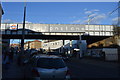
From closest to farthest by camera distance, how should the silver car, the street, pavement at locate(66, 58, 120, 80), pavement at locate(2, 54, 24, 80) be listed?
the silver car
pavement at locate(2, 54, 24, 80)
the street
pavement at locate(66, 58, 120, 80)

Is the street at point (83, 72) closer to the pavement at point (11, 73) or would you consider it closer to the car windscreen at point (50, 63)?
the pavement at point (11, 73)

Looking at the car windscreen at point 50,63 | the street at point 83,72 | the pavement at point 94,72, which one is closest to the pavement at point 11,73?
the street at point 83,72

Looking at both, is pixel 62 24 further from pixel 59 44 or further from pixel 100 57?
pixel 59 44

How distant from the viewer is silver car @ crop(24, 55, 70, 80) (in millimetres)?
7927

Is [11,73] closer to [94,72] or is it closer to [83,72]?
[83,72]

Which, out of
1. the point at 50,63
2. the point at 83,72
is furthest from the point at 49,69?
the point at 83,72

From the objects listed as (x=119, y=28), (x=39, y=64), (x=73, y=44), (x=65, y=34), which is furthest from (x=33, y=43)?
(x=39, y=64)

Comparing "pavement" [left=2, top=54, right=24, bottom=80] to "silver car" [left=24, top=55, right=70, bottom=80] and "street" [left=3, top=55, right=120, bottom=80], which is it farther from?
"silver car" [left=24, top=55, right=70, bottom=80]

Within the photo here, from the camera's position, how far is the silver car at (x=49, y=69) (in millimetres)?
7927

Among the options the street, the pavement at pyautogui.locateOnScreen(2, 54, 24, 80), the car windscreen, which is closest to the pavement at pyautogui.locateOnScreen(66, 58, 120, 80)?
the street

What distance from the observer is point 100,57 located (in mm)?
37469

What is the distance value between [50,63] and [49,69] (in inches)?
15.5

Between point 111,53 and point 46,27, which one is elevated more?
point 46,27

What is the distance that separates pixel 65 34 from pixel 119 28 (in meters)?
14.1
